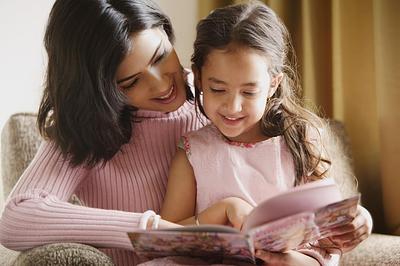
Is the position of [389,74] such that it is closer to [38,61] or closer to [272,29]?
[272,29]

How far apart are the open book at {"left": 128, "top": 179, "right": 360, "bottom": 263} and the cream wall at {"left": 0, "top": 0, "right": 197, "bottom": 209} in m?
1.33

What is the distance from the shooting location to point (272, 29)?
156cm

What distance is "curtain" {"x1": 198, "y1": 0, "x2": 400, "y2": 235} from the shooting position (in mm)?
2213

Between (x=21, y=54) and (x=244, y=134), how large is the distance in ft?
3.85

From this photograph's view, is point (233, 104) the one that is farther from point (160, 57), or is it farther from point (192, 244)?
point (192, 244)

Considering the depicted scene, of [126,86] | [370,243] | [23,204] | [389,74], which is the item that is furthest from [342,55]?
[23,204]

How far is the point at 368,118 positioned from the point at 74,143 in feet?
3.95

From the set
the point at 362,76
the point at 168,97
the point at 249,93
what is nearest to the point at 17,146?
the point at 168,97

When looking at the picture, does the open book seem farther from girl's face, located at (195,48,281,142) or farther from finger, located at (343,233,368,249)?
girl's face, located at (195,48,281,142)

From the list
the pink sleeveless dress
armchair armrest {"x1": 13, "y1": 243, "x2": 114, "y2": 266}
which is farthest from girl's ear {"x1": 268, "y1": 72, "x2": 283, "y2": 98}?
armchair armrest {"x1": 13, "y1": 243, "x2": 114, "y2": 266}

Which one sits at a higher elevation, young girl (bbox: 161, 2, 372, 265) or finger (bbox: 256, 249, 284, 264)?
young girl (bbox: 161, 2, 372, 265)

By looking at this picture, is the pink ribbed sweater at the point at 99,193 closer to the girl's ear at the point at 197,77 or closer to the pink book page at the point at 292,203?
the girl's ear at the point at 197,77

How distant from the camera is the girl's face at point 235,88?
146 centimetres

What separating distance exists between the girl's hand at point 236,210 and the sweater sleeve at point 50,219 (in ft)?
0.68
